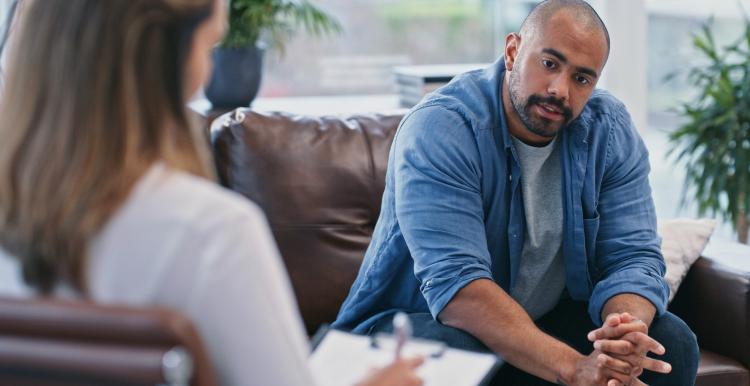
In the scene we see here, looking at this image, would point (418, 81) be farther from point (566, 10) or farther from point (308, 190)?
point (566, 10)

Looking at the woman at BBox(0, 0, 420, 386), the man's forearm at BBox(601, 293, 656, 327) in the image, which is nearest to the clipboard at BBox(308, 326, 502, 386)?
the woman at BBox(0, 0, 420, 386)

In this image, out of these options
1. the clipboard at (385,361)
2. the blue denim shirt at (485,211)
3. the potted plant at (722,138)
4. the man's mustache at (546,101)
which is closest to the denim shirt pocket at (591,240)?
the blue denim shirt at (485,211)

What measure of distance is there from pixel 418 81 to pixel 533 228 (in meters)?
1.24

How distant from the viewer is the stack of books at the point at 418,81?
10.8 feet

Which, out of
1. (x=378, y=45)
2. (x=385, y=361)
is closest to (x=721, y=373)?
(x=385, y=361)

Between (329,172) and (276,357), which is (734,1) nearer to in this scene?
(329,172)

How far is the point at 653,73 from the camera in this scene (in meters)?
4.18

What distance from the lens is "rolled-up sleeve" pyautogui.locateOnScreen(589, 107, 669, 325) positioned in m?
2.16

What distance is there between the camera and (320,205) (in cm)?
243

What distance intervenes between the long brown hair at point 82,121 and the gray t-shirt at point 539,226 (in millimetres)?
1258

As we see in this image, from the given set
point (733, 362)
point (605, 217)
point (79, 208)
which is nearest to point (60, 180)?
point (79, 208)

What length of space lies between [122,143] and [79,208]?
71 millimetres

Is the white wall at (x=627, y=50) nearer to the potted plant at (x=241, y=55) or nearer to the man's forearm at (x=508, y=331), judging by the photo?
the potted plant at (x=241, y=55)

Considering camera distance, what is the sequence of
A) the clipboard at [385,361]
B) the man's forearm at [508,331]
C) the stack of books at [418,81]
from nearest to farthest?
the clipboard at [385,361] → the man's forearm at [508,331] → the stack of books at [418,81]
